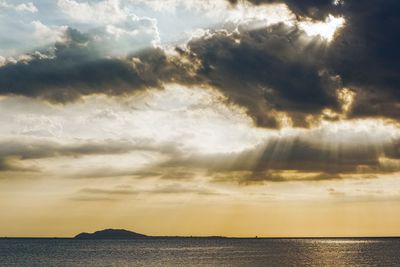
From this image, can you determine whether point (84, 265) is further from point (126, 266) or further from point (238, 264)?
point (238, 264)

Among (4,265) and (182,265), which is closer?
(182,265)

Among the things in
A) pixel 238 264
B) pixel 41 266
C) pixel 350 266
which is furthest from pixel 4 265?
pixel 350 266

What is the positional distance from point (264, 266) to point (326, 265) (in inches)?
783

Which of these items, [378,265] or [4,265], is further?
[4,265]

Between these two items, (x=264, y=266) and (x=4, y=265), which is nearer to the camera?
(x=264, y=266)

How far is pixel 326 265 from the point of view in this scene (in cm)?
17238

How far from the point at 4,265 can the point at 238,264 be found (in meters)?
77.7

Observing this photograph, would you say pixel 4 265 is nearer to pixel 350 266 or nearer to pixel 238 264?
pixel 238 264

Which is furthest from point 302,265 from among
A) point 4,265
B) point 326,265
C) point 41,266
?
point 4,265

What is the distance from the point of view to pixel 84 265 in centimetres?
17912

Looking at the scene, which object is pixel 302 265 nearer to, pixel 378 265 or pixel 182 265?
pixel 378 265

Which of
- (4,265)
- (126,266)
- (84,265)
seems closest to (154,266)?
(126,266)

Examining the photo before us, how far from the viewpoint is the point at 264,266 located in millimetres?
169000

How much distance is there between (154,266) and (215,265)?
18.9 meters
